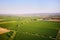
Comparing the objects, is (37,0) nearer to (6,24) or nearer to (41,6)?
(41,6)

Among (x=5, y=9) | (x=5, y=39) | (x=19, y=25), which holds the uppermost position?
(x=5, y=9)

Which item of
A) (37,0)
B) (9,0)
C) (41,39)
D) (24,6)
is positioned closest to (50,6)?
(37,0)

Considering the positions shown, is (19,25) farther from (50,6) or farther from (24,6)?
(50,6)

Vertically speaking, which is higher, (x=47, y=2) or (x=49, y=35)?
(x=47, y=2)

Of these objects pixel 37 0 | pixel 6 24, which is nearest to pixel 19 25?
pixel 6 24

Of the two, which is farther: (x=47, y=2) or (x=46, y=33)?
(x=47, y=2)

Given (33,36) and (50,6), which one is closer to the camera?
(33,36)
